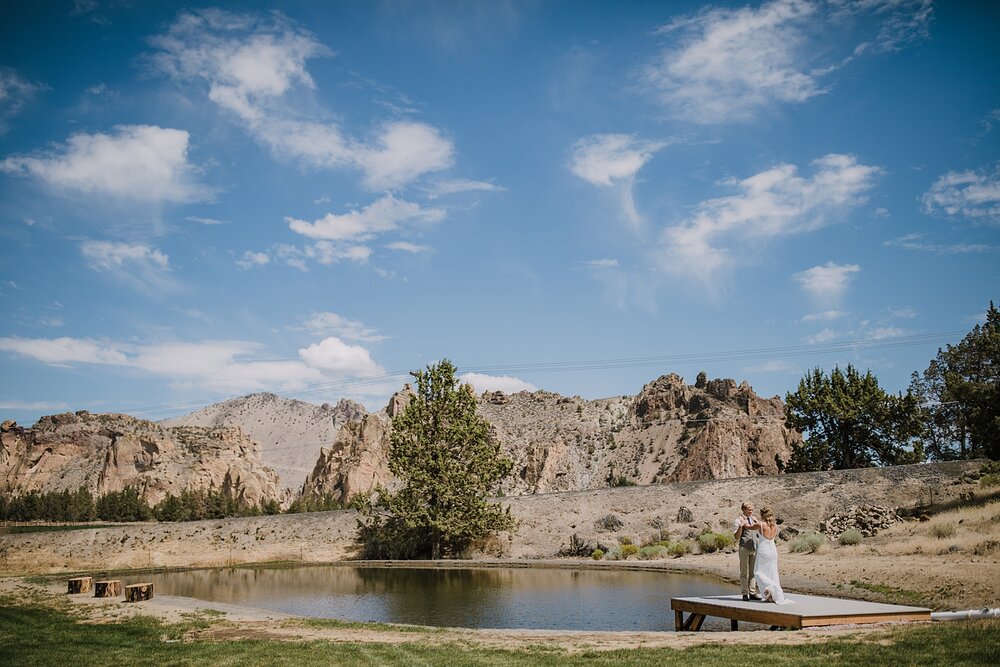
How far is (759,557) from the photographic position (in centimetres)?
1484

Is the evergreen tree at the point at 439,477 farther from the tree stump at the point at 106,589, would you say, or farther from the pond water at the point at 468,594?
the tree stump at the point at 106,589

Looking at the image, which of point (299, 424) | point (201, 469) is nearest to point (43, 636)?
point (201, 469)

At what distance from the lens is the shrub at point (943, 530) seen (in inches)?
1100

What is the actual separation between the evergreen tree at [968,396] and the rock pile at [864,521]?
7.78 meters

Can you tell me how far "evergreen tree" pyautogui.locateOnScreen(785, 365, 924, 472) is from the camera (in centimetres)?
5575

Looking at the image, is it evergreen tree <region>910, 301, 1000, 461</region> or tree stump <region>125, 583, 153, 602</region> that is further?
evergreen tree <region>910, 301, 1000, 461</region>

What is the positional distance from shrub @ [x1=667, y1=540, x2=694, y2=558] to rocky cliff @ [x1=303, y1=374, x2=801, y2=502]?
38285 mm

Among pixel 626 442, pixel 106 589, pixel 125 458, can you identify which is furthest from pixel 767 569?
pixel 125 458

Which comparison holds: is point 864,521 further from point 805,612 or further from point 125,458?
point 125,458

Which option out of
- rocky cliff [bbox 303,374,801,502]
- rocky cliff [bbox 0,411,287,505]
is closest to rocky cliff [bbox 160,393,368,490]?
rocky cliff [bbox 0,411,287,505]

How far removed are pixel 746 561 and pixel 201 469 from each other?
3452 inches

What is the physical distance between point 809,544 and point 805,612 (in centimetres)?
2165

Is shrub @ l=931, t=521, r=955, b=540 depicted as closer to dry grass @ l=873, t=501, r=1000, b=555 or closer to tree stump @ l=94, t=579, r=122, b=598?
dry grass @ l=873, t=501, r=1000, b=555

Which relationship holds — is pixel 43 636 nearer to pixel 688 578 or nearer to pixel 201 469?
pixel 688 578
